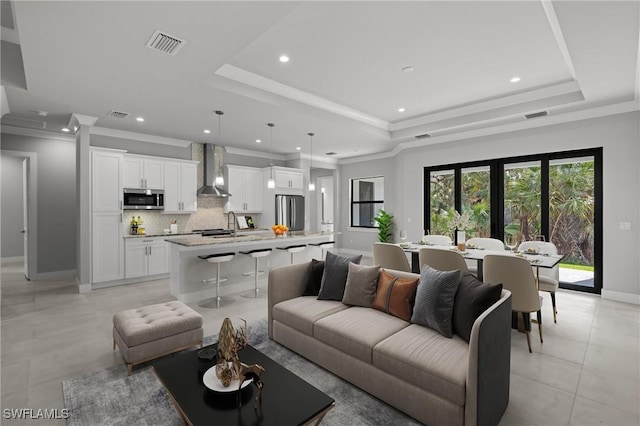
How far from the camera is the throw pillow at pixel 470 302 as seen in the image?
221 cm

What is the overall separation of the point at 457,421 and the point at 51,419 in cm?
258

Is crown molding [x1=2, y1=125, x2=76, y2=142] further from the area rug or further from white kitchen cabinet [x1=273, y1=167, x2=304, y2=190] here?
the area rug

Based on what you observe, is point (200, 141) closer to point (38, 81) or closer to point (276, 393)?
point (38, 81)

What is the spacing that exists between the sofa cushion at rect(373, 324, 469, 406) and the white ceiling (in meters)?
2.58

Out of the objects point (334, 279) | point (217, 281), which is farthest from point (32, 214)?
point (334, 279)

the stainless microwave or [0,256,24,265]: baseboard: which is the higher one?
the stainless microwave

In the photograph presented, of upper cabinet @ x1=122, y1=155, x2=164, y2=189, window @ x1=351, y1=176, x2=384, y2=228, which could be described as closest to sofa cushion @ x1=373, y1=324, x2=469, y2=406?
upper cabinet @ x1=122, y1=155, x2=164, y2=189

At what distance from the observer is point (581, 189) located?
5145mm

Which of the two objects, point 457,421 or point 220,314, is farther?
point 220,314

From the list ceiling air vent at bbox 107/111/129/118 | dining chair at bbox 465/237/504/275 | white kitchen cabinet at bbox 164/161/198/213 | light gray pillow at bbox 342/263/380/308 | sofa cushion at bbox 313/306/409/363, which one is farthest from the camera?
white kitchen cabinet at bbox 164/161/198/213

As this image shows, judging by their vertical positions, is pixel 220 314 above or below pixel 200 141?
below

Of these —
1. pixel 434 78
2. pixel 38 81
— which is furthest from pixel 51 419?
pixel 434 78

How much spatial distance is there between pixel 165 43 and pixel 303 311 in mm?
2753

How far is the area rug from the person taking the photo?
206 cm
